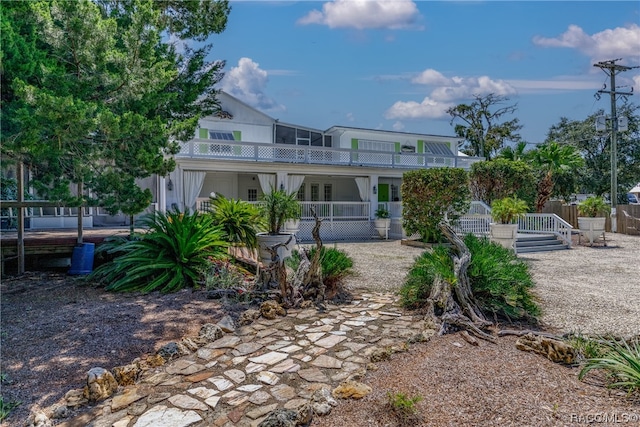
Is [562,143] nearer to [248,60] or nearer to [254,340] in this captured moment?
[248,60]

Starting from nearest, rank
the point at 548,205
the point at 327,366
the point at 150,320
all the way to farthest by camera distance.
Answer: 1. the point at 327,366
2. the point at 150,320
3. the point at 548,205

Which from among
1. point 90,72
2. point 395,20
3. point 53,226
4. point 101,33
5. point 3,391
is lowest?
point 3,391

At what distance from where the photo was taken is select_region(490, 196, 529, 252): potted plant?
12.0 metres

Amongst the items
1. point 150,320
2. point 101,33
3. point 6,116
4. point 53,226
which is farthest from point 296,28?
point 53,226

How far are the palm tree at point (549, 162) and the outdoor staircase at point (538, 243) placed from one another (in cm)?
475

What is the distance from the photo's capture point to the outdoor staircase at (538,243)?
45.3ft

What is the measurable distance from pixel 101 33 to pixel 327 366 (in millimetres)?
4983

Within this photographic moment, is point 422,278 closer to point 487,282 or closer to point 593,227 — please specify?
point 487,282

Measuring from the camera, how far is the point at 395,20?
9078mm

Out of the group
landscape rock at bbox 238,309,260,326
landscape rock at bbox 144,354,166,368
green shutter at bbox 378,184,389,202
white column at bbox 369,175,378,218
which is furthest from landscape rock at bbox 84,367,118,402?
green shutter at bbox 378,184,389,202

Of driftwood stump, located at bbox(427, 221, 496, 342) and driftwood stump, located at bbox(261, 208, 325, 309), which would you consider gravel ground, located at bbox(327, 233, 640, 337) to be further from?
driftwood stump, located at bbox(261, 208, 325, 309)

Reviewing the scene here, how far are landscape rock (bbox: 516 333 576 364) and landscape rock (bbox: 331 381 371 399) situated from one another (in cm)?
189

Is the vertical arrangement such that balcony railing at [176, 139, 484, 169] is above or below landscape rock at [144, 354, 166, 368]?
above

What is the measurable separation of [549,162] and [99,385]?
2035 centimetres
